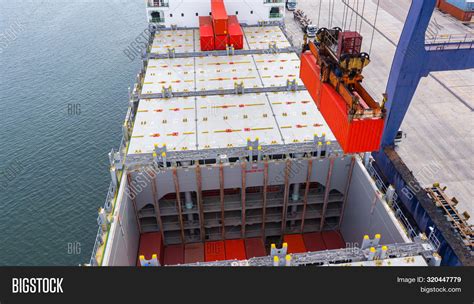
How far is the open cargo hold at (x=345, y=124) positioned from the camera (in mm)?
17531

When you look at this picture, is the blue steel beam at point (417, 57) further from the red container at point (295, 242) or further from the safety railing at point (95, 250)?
the safety railing at point (95, 250)

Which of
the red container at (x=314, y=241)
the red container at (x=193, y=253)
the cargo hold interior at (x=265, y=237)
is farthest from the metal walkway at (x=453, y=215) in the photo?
the red container at (x=193, y=253)

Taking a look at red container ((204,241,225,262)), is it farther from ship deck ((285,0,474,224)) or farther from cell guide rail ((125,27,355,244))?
ship deck ((285,0,474,224))

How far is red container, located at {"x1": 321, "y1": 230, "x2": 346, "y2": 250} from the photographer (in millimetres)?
26484

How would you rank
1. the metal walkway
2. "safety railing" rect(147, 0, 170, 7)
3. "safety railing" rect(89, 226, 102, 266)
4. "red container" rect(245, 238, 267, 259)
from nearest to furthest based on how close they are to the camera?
"safety railing" rect(89, 226, 102, 266) → the metal walkway → "red container" rect(245, 238, 267, 259) → "safety railing" rect(147, 0, 170, 7)

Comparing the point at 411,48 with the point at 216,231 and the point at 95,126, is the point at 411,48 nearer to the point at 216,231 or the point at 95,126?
the point at 216,231

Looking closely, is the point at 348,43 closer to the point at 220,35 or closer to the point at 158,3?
the point at 220,35

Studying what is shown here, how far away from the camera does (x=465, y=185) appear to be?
2939 centimetres

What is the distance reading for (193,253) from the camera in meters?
25.9

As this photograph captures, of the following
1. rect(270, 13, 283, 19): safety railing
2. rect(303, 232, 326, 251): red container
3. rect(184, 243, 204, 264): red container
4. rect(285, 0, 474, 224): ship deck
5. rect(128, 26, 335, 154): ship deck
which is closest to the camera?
rect(128, 26, 335, 154): ship deck

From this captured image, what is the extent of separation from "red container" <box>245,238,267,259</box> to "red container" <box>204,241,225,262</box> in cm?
180

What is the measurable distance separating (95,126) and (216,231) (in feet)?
87.8

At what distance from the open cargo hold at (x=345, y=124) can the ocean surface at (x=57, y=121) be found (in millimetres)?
24040

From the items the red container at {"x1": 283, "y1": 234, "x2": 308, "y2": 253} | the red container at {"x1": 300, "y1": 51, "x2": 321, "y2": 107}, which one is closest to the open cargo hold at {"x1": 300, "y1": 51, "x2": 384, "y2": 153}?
the red container at {"x1": 300, "y1": 51, "x2": 321, "y2": 107}
